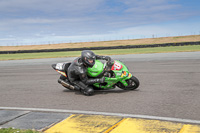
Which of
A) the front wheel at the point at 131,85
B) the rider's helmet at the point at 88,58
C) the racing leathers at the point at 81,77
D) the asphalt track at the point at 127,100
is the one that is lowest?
the asphalt track at the point at 127,100

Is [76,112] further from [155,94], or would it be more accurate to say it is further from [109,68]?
[155,94]

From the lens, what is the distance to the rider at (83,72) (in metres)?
6.85

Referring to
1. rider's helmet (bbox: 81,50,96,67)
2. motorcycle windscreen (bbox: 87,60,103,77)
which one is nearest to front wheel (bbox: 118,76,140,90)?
motorcycle windscreen (bbox: 87,60,103,77)

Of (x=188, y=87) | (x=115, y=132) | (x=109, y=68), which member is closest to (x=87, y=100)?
(x=109, y=68)

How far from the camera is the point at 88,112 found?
523 centimetres

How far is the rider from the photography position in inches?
270

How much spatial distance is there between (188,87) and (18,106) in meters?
5.21

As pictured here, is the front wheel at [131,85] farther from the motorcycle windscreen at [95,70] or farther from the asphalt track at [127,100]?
the motorcycle windscreen at [95,70]

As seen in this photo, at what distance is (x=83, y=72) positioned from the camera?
6863 millimetres

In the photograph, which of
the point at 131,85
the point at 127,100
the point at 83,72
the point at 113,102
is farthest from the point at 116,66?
the point at 113,102

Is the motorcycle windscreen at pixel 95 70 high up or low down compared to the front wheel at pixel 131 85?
up

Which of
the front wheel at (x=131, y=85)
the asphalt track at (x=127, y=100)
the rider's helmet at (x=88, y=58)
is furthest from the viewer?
the front wheel at (x=131, y=85)

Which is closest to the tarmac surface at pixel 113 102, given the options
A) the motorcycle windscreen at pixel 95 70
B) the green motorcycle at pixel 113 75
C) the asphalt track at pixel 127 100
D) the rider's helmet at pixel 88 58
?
the asphalt track at pixel 127 100

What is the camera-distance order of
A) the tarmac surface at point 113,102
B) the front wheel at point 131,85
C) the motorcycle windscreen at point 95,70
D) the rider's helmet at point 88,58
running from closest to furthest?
the tarmac surface at point 113,102
the rider's helmet at point 88,58
the motorcycle windscreen at point 95,70
the front wheel at point 131,85
